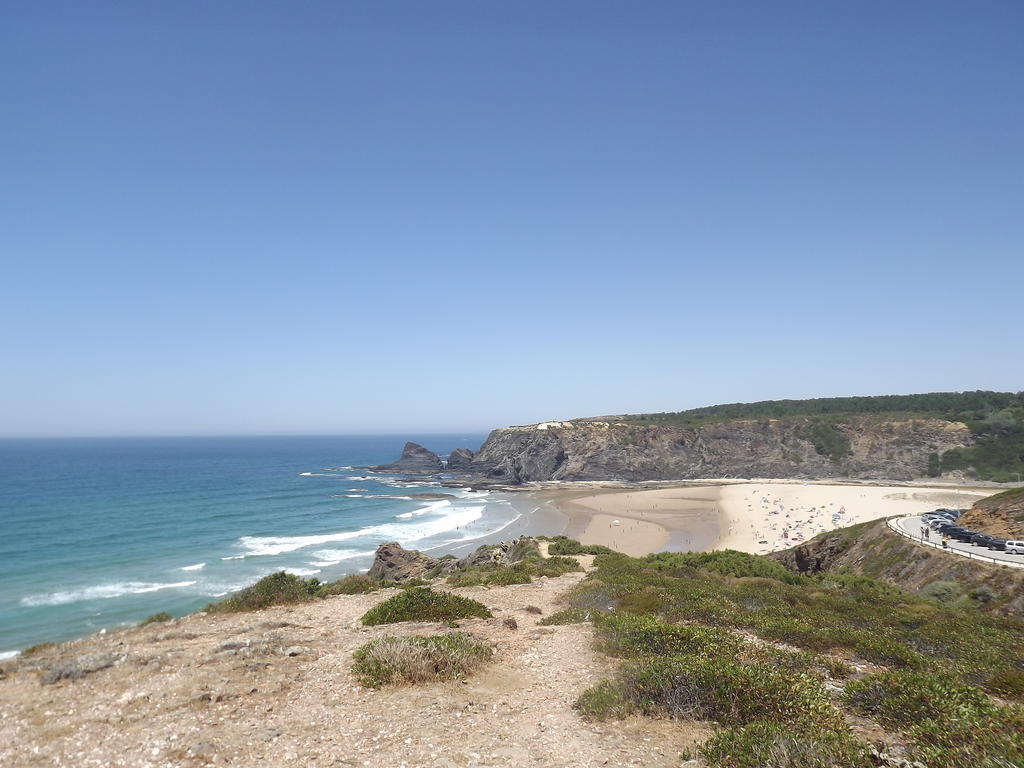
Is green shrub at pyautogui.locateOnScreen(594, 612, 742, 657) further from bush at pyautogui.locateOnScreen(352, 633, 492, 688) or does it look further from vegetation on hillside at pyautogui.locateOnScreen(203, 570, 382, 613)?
vegetation on hillside at pyautogui.locateOnScreen(203, 570, 382, 613)

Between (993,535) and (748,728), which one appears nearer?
(748,728)

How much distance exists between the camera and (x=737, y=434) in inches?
4156

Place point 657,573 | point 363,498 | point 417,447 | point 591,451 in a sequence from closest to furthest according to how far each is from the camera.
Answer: point 657,573
point 363,498
point 591,451
point 417,447

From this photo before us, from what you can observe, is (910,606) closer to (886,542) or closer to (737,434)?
(886,542)

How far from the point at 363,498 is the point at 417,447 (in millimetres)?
53535

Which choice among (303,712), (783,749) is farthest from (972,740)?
(303,712)

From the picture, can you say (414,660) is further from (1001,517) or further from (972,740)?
(1001,517)

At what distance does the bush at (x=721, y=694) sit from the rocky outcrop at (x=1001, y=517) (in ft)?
104

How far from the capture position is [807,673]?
8.63 meters

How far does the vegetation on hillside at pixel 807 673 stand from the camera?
5.96 meters

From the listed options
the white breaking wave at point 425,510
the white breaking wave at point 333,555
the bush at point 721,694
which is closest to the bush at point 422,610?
the bush at point 721,694

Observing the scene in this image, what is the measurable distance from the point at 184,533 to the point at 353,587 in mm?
41480

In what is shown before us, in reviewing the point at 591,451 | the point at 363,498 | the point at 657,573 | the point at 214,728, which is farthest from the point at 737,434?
the point at 214,728

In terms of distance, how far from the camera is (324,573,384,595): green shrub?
19.8 metres
